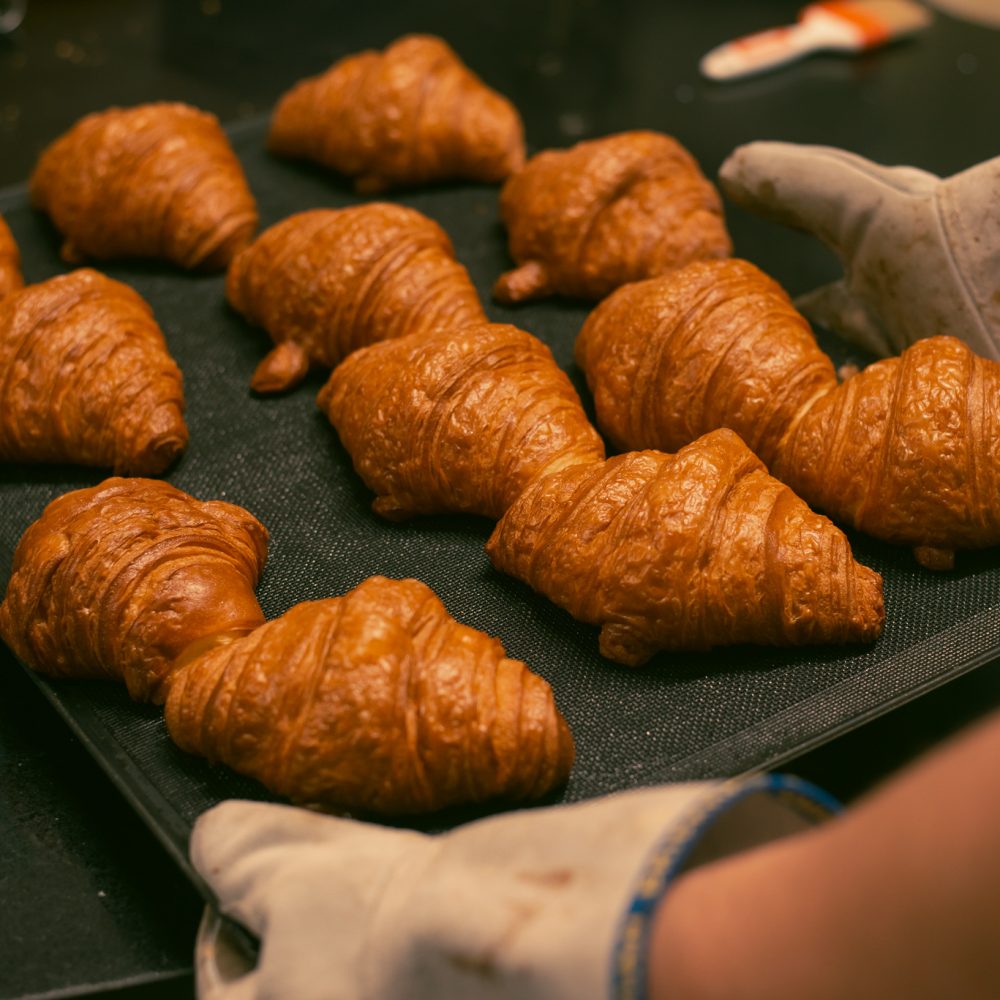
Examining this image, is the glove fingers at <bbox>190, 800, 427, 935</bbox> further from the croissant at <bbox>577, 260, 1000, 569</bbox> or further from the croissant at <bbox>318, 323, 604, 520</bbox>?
the croissant at <bbox>577, 260, 1000, 569</bbox>

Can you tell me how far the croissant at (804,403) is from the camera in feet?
5.26

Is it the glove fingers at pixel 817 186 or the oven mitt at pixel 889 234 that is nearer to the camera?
the oven mitt at pixel 889 234

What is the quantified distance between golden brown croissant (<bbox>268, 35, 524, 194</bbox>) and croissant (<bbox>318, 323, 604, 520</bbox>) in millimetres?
778

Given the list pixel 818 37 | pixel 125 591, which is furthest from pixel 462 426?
pixel 818 37

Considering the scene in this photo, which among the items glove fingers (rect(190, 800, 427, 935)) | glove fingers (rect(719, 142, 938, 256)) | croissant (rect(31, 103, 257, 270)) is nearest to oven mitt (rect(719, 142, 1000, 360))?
glove fingers (rect(719, 142, 938, 256))

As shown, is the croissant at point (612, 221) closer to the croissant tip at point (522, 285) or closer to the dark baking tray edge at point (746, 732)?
the croissant tip at point (522, 285)

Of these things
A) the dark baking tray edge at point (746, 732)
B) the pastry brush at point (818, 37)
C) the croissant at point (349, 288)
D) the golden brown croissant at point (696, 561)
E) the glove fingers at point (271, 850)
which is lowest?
the dark baking tray edge at point (746, 732)

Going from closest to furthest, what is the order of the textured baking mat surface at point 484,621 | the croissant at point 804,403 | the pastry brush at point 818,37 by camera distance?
the textured baking mat surface at point 484,621 → the croissant at point 804,403 → the pastry brush at point 818,37

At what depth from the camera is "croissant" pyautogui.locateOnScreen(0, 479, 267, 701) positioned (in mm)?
1471

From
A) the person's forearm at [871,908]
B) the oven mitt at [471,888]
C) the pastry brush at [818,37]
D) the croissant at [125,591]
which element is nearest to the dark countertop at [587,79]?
the pastry brush at [818,37]

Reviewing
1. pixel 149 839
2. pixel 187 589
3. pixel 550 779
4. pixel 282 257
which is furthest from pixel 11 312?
pixel 550 779

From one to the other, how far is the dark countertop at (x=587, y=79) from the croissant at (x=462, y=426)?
570mm

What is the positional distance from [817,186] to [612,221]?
1.18 ft

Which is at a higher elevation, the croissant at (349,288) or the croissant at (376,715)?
the croissant at (349,288)
